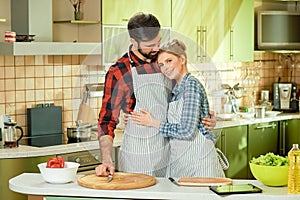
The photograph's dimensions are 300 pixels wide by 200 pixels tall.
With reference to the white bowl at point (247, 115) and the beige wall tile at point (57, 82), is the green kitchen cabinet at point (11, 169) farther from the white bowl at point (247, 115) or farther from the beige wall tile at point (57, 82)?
the white bowl at point (247, 115)

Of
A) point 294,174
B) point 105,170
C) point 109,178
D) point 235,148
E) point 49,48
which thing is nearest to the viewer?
point 294,174

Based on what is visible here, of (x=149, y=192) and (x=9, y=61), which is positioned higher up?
(x=9, y=61)

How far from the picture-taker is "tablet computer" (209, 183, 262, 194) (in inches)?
135

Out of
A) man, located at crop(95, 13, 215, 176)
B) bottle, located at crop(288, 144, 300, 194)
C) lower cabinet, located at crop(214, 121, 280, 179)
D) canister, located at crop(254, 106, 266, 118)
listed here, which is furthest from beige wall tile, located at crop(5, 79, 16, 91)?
bottle, located at crop(288, 144, 300, 194)

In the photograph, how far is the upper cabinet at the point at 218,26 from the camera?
6.27m

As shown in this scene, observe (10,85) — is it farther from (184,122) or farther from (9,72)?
(184,122)

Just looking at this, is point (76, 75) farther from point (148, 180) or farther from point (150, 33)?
point (148, 180)

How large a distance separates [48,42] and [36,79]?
0.43m

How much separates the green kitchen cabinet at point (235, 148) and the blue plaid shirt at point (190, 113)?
7.30 feet

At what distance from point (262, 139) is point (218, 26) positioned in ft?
3.72

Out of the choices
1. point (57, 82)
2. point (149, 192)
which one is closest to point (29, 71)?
point (57, 82)

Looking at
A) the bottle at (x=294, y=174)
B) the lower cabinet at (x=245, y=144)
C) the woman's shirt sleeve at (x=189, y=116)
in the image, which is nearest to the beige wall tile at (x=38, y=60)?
the lower cabinet at (x=245, y=144)

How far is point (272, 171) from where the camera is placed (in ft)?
11.5

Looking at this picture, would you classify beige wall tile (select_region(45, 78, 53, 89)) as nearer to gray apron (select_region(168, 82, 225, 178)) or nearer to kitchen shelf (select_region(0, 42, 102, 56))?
kitchen shelf (select_region(0, 42, 102, 56))
